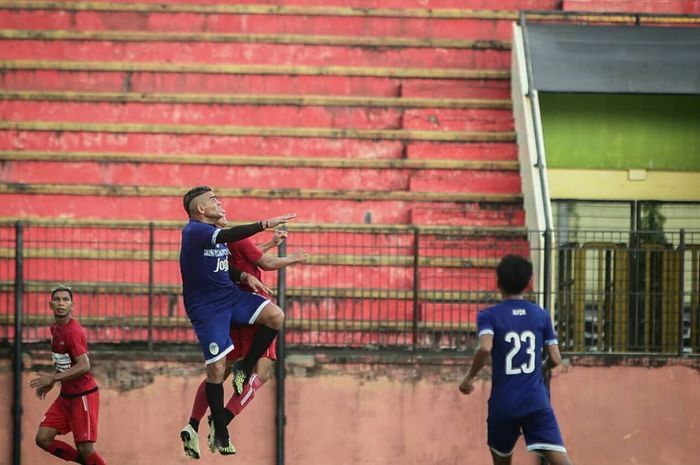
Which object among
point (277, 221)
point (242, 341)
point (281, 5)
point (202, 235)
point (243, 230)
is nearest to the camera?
point (277, 221)

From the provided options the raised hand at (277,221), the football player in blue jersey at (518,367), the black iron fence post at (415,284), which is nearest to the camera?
the football player in blue jersey at (518,367)

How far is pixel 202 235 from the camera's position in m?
12.7

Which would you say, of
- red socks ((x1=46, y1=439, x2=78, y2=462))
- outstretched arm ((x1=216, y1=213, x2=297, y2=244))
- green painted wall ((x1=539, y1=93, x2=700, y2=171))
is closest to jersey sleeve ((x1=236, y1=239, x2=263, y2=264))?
outstretched arm ((x1=216, y1=213, x2=297, y2=244))

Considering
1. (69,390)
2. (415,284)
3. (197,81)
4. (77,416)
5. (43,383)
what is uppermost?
(197,81)

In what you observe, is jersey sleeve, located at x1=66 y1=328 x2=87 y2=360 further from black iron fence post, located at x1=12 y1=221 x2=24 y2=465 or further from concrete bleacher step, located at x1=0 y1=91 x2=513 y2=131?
concrete bleacher step, located at x1=0 y1=91 x2=513 y2=131

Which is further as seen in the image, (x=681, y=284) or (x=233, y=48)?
(x=233, y=48)

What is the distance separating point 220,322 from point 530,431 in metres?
2.99

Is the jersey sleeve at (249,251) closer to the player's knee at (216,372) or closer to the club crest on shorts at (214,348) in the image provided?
the club crest on shorts at (214,348)

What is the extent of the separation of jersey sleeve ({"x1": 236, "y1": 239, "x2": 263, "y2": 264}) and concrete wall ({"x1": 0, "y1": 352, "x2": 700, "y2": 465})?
13.3 feet

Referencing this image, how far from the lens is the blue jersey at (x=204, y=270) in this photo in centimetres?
1274

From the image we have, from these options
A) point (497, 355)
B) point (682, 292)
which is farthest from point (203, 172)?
point (497, 355)

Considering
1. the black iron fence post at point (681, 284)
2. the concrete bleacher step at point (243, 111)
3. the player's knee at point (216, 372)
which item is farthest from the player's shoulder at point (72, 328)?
the black iron fence post at point (681, 284)

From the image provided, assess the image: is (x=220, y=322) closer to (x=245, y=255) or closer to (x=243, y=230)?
(x=245, y=255)

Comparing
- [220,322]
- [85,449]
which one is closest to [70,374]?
[85,449]
